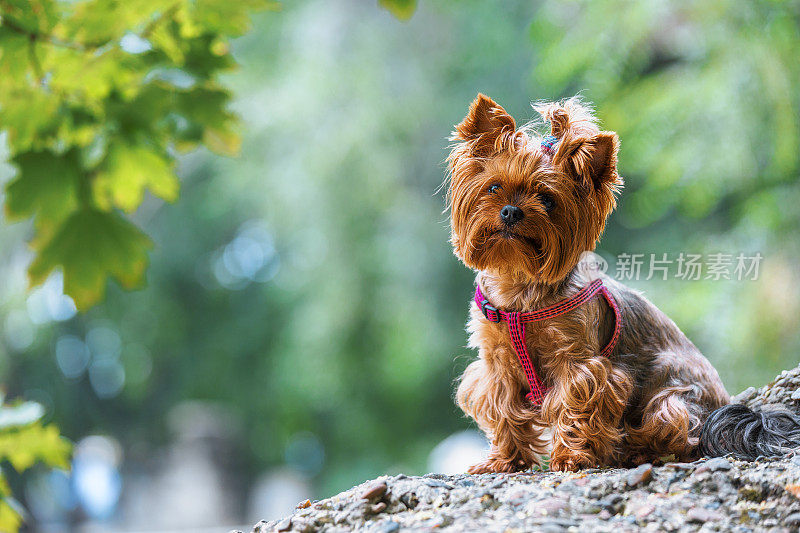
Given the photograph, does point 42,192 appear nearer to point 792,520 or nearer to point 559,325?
point 559,325

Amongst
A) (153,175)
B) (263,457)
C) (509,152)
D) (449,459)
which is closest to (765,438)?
(509,152)

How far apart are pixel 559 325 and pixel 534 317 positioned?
0.31ft

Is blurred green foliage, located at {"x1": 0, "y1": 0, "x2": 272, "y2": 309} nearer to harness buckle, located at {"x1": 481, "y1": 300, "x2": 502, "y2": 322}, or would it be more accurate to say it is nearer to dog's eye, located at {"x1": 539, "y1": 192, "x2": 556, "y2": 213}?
dog's eye, located at {"x1": 539, "y1": 192, "x2": 556, "y2": 213}

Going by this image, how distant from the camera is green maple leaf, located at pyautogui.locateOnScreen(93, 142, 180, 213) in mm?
2125

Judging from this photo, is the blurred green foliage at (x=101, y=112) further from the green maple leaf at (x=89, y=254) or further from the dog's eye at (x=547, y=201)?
the dog's eye at (x=547, y=201)

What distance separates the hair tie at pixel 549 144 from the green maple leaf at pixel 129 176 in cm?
132

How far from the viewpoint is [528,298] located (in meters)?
3.07

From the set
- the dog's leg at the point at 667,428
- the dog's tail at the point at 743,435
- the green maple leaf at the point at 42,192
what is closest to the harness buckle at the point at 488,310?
the dog's leg at the point at 667,428

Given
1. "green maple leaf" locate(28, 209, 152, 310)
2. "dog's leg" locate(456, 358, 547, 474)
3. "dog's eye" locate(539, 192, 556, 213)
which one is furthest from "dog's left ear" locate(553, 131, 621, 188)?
"green maple leaf" locate(28, 209, 152, 310)

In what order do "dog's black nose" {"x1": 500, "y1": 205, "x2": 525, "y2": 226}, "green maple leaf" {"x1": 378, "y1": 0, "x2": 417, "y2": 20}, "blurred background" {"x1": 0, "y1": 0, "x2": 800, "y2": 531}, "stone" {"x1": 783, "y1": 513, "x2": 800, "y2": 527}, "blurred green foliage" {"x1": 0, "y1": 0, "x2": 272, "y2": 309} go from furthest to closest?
"blurred background" {"x1": 0, "y1": 0, "x2": 800, "y2": 531} < "dog's black nose" {"x1": 500, "y1": 205, "x2": 525, "y2": 226} < "stone" {"x1": 783, "y1": 513, "x2": 800, "y2": 527} < "blurred green foliage" {"x1": 0, "y1": 0, "x2": 272, "y2": 309} < "green maple leaf" {"x1": 378, "y1": 0, "x2": 417, "y2": 20}

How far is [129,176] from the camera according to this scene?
221 cm

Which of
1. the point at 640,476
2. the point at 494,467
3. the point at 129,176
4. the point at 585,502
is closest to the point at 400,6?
the point at 129,176

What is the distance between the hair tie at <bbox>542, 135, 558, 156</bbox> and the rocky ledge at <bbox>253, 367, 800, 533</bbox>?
113 cm

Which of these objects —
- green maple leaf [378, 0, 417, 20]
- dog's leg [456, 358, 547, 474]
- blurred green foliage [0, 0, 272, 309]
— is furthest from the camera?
dog's leg [456, 358, 547, 474]
